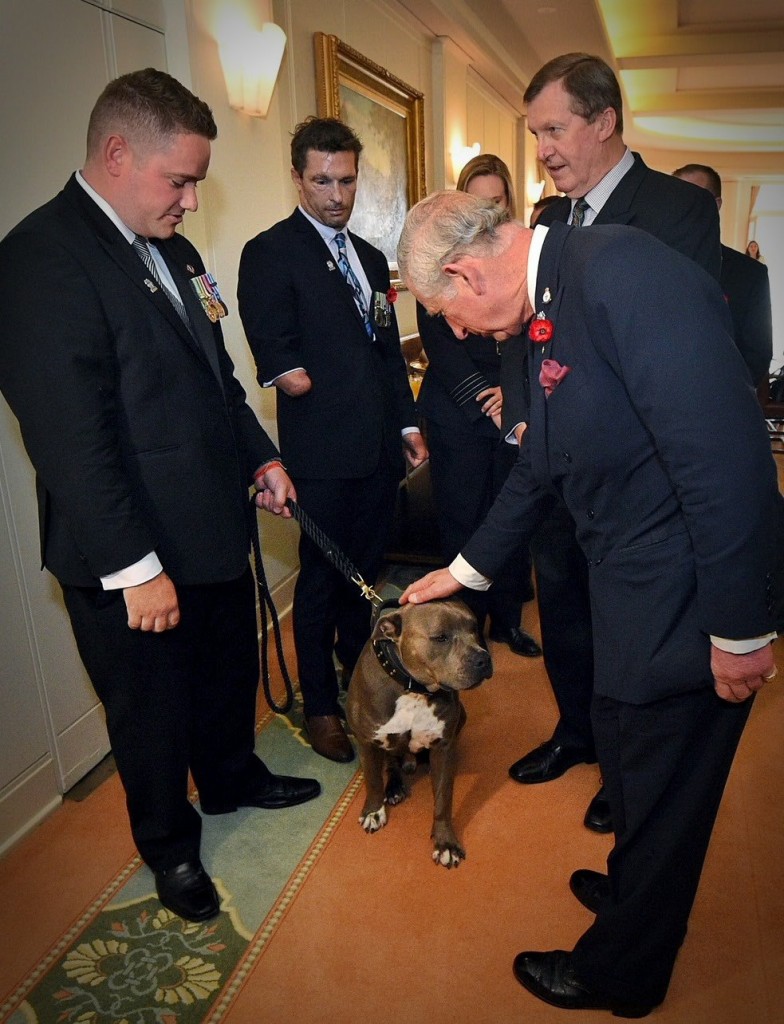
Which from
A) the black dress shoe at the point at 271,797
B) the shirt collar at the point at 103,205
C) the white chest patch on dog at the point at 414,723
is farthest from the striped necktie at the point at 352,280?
the black dress shoe at the point at 271,797

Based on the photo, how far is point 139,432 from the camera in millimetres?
1706

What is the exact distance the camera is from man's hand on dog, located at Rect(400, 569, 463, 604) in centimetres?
192

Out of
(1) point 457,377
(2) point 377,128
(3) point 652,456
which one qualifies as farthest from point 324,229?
(2) point 377,128

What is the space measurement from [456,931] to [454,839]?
28cm

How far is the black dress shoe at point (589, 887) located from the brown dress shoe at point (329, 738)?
857 millimetres

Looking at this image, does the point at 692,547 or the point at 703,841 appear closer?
the point at 692,547

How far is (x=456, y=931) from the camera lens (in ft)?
6.33

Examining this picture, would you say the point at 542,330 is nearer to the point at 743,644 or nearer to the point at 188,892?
the point at 743,644

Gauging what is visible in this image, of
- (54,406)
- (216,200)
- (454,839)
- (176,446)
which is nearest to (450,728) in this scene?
(454,839)

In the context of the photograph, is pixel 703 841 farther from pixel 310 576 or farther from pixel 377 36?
pixel 377 36

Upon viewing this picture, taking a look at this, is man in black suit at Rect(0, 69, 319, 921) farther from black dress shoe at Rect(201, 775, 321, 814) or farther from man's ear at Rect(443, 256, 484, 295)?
man's ear at Rect(443, 256, 484, 295)

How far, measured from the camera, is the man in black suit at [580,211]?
2.05 m

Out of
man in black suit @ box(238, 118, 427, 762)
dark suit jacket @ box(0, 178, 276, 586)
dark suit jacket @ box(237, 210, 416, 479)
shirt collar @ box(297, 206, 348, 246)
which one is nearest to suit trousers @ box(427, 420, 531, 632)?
man in black suit @ box(238, 118, 427, 762)

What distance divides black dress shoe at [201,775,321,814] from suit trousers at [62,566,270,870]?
0.04 meters
